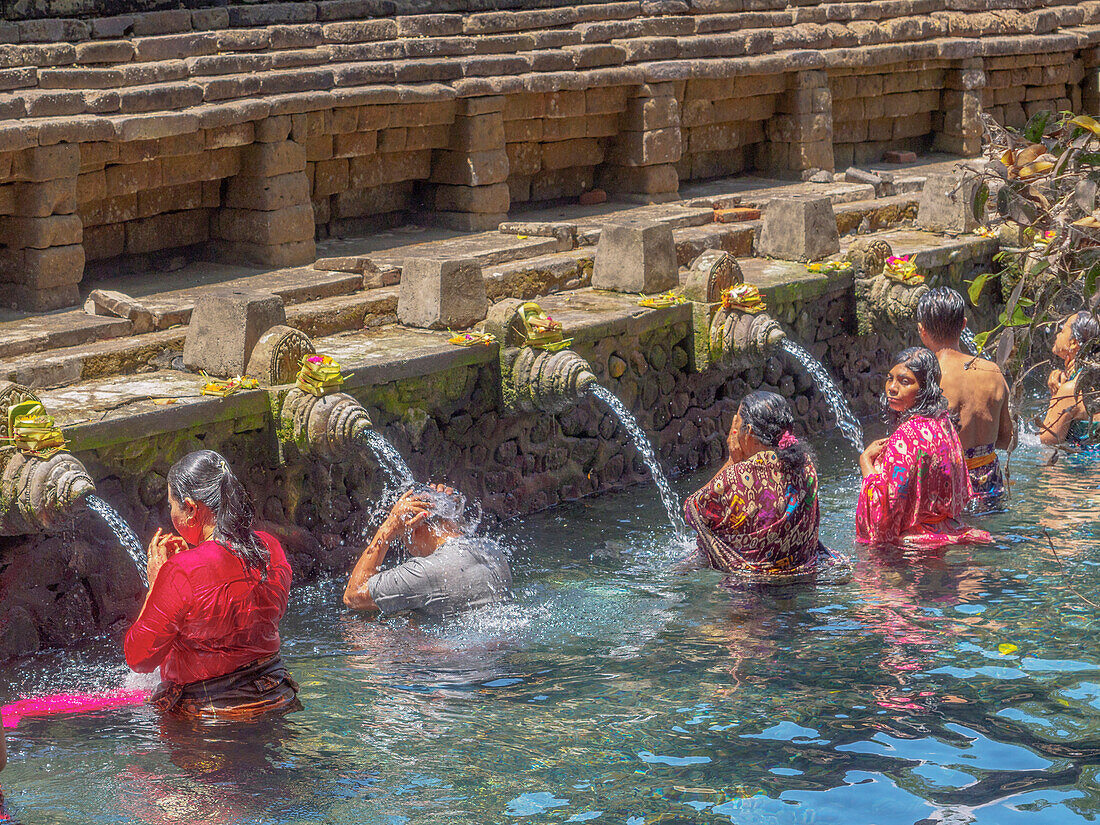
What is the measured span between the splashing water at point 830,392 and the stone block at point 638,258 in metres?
0.92

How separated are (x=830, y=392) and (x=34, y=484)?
18.6ft

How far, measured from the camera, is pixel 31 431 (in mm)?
6008

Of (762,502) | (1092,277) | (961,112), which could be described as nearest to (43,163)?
(762,502)

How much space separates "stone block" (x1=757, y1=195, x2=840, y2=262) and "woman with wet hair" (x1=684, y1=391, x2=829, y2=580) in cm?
438

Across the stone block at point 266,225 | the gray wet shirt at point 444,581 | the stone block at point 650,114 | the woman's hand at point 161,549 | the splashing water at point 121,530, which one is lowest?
the gray wet shirt at point 444,581

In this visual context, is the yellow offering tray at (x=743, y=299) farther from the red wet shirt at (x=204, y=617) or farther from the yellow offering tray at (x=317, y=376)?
the red wet shirt at (x=204, y=617)

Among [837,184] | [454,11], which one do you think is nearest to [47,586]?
[454,11]

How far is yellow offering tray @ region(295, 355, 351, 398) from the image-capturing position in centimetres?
709

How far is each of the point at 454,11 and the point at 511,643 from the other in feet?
A: 23.0

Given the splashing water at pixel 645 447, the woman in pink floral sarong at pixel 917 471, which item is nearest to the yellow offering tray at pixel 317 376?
the splashing water at pixel 645 447

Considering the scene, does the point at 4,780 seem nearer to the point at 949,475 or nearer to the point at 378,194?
the point at 949,475

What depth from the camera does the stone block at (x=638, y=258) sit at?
372 inches

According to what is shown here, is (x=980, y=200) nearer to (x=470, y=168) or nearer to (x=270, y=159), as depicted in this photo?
(x=270, y=159)

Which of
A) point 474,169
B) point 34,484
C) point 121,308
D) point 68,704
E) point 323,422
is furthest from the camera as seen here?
point 474,169
